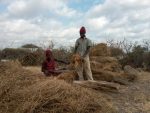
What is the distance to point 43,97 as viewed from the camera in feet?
28.7

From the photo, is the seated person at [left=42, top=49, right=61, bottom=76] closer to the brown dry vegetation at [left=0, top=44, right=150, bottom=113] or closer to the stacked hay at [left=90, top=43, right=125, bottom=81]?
the brown dry vegetation at [left=0, top=44, right=150, bottom=113]

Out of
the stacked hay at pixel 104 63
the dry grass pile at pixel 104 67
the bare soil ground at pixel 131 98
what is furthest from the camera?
the stacked hay at pixel 104 63

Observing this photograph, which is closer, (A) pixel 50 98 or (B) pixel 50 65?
(A) pixel 50 98

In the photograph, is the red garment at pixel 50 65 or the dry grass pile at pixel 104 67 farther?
the dry grass pile at pixel 104 67

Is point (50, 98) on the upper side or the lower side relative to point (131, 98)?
upper

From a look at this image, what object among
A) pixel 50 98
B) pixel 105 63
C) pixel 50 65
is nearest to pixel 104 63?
pixel 105 63

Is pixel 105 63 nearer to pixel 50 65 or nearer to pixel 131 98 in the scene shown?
pixel 50 65

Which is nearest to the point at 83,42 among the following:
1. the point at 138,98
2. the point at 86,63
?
the point at 86,63

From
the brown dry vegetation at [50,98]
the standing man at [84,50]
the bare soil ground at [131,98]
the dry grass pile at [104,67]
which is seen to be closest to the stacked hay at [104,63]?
the dry grass pile at [104,67]

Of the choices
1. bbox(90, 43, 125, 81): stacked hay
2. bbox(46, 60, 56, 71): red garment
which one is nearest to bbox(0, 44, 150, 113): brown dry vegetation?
bbox(46, 60, 56, 71): red garment

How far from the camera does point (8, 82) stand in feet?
30.5

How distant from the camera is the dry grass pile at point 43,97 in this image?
861cm

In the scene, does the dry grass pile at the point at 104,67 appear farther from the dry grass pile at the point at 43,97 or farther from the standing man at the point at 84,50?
the dry grass pile at the point at 43,97

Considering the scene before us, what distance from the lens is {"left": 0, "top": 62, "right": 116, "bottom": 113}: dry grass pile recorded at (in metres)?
8.61
